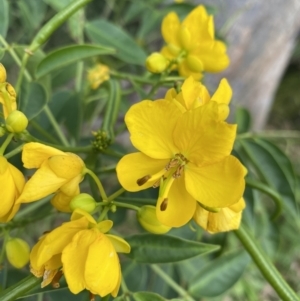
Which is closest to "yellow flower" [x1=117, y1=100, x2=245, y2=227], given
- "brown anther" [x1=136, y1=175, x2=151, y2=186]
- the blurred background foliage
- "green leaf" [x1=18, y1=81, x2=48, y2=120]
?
"brown anther" [x1=136, y1=175, x2=151, y2=186]

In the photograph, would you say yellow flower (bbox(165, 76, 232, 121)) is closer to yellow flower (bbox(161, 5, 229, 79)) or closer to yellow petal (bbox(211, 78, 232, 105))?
yellow petal (bbox(211, 78, 232, 105))

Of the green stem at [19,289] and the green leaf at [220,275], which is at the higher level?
the green stem at [19,289]

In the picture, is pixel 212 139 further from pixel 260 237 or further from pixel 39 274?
pixel 260 237

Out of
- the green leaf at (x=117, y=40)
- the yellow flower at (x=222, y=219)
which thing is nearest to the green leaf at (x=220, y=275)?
the yellow flower at (x=222, y=219)

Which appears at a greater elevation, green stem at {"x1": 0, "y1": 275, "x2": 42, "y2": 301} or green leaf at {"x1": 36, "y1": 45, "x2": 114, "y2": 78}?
green leaf at {"x1": 36, "y1": 45, "x2": 114, "y2": 78}

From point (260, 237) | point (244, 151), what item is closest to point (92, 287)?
point (244, 151)

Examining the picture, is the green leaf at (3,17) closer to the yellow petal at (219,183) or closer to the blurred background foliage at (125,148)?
the blurred background foliage at (125,148)
